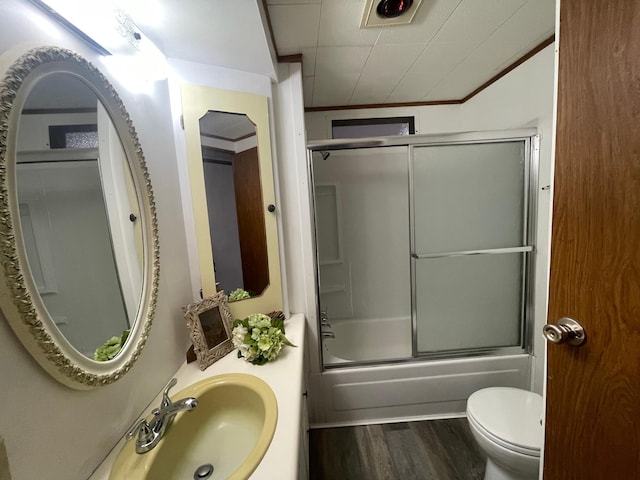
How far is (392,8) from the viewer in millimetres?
1061

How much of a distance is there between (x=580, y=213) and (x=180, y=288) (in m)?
1.35

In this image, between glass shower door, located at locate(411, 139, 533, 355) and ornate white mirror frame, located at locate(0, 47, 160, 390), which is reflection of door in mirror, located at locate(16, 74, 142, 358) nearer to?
ornate white mirror frame, located at locate(0, 47, 160, 390)

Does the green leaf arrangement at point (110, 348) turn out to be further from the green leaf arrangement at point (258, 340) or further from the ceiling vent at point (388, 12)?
the ceiling vent at point (388, 12)

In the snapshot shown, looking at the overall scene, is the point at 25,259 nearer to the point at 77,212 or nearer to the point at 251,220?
the point at 77,212

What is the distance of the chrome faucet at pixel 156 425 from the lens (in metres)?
0.62

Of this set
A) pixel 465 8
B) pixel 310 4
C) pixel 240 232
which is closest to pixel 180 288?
pixel 240 232

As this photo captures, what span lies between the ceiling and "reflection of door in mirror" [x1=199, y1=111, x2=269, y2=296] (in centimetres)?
29

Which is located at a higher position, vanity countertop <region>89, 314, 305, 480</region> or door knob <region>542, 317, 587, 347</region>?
door knob <region>542, 317, 587, 347</region>

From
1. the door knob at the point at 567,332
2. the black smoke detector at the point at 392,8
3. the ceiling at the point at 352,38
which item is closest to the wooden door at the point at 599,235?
the door knob at the point at 567,332

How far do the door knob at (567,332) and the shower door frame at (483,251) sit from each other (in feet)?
3.42

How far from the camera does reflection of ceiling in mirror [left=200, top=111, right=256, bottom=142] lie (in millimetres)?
1132

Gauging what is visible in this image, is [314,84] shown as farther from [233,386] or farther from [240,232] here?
[233,386]

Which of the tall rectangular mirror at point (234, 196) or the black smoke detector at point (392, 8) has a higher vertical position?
the black smoke detector at point (392, 8)

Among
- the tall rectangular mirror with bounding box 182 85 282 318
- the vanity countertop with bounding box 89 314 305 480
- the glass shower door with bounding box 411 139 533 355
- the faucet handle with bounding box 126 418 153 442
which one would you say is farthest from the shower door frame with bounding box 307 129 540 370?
the faucet handle with bounding box 126 418 153 442
